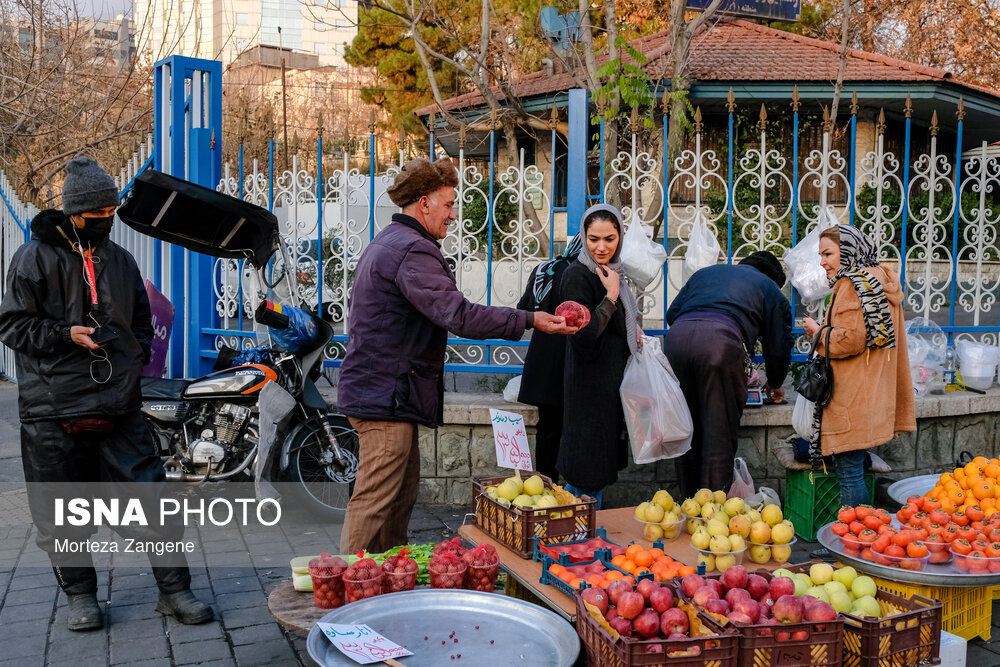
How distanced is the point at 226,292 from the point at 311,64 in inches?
1755

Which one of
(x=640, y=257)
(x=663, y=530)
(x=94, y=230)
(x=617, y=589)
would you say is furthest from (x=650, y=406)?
(x=94, y=230)

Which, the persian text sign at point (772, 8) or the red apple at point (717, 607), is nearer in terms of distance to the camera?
the red apple at point (717, 607)

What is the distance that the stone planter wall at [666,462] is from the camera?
587cm

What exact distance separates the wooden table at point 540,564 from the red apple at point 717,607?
43cm

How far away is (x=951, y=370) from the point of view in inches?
248

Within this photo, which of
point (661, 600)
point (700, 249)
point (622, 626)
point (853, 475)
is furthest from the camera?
point (700, 249)

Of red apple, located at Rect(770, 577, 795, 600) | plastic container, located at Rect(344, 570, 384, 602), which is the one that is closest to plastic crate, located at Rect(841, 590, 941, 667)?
red apple, located at Rect(770, 577, 795, 600)

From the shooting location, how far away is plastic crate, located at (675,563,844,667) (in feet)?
7.98

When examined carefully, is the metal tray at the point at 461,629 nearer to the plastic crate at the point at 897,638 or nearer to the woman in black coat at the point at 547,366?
the plastic crate at the point at 897,638

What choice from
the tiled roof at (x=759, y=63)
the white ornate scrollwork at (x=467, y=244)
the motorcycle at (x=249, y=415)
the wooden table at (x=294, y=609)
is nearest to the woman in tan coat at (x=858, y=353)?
the white ornate scrollwork at (x=467, y=244)

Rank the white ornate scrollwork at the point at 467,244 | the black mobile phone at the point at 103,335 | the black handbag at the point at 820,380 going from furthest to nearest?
the white ornate scrollwork at the point at 467,244 → the black handbag at the point at 820,380 → the black mobile phone at the point at 103,335

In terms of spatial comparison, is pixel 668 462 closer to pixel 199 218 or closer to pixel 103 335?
pixel 199 218

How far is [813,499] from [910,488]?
534mm

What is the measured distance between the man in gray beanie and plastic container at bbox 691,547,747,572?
2.32m
